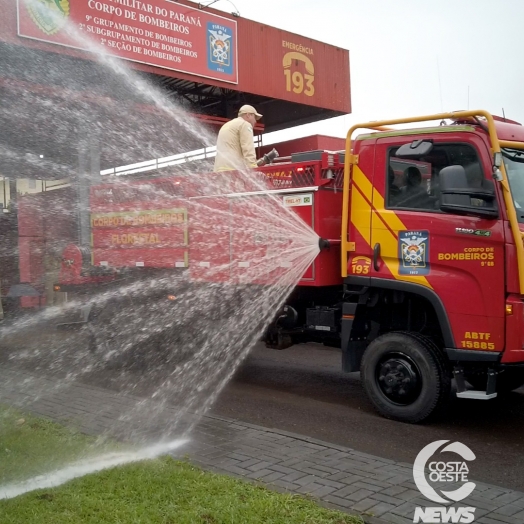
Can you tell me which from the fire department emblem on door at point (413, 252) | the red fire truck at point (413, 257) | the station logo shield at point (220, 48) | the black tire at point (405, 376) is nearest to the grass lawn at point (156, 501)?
the black tire at point (405, 376)

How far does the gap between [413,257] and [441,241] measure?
326 mm

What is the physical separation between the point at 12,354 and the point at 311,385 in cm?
512

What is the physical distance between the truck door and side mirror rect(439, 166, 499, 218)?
5 centimetres

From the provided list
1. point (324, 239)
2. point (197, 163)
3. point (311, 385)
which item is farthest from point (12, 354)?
point (324, 239)

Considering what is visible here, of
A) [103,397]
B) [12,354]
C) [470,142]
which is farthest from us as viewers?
[12,354]

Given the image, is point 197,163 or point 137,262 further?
point 197,163

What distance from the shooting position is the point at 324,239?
7.29 meters

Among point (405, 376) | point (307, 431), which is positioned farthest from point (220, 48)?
point (307, 431)

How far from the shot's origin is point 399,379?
6.64 m

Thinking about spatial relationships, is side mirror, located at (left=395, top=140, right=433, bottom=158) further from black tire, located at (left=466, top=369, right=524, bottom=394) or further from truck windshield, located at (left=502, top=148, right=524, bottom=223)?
black tire, located at (left=466, top=369, right=524, bottom=394)

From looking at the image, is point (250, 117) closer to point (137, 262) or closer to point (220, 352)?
point (137, 262)

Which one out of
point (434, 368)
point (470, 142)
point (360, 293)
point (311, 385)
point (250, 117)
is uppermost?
point (250, 117)

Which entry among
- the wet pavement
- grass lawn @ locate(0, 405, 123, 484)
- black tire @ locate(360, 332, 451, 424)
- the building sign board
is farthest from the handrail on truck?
the building sign board

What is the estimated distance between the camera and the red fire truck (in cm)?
601
